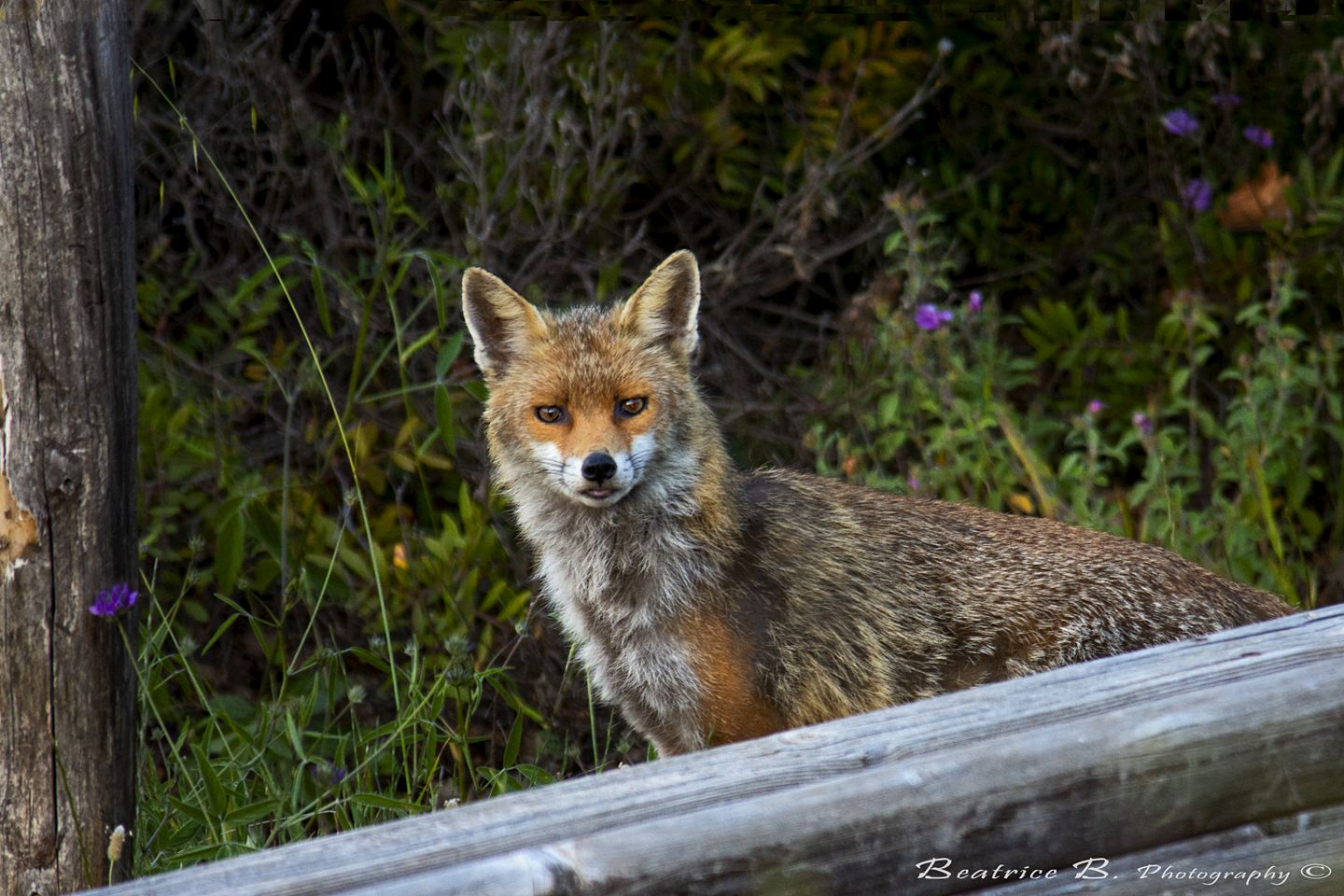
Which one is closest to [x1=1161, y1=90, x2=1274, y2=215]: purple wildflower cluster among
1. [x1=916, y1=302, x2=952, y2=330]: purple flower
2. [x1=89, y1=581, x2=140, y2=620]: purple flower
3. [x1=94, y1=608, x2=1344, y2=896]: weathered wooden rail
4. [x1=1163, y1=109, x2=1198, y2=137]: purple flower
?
[x1=1163, y1=109, x2=1198, y2=137]: purple flower

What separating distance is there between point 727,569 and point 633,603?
0.88 feet

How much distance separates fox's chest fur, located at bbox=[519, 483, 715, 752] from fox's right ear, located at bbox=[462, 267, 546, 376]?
18.0 inches

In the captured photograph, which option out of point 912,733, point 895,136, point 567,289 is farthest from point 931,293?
point 912,733

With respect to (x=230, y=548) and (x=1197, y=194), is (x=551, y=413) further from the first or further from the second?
(x=1197, y=194)

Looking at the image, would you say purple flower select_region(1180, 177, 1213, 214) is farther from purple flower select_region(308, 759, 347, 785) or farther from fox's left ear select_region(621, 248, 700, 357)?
purple flower select_region(308, 759, 347, 785)

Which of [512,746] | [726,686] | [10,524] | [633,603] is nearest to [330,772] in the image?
[512,746]

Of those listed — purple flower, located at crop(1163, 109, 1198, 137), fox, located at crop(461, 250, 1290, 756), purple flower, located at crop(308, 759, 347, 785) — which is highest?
purple flower, located at crop(1163, 109, 1198, 137)

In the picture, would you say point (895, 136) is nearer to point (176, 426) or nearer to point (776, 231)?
point (776, 231)

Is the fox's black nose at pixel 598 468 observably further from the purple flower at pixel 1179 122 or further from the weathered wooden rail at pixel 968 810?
the purple flower at pixel 1179 122

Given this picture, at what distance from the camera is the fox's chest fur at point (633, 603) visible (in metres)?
3.97

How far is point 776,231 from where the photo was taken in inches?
254

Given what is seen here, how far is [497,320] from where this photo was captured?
4.38 meters

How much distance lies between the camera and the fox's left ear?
168 inches

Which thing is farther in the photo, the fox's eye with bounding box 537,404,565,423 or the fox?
the fox's eye with bounding box 537,404,565,423
